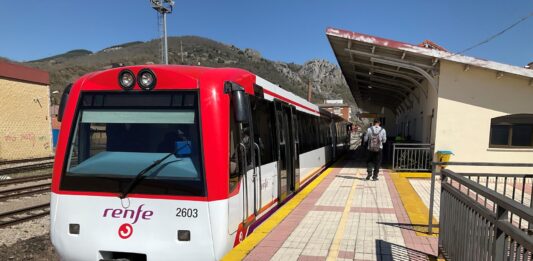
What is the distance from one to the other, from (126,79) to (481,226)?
12.2 ft

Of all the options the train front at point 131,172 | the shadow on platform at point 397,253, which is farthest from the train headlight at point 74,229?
the shadow on platform at point 397,253

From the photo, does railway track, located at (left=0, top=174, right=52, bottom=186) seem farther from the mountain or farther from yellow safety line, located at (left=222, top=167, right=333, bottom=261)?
the mountain

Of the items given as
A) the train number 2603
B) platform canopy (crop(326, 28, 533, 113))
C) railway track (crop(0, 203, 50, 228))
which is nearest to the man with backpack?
platform canopy (crop(326, 28, 533, 113))

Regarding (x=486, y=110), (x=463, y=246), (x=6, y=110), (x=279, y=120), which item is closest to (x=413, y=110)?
(x=486, y=110)

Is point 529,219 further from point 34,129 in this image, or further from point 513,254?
point 34,129

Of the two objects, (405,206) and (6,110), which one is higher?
(6,110)

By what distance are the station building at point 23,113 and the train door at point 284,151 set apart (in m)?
19.3

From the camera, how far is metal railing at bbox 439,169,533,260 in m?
2.12

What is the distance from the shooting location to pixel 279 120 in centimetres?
668

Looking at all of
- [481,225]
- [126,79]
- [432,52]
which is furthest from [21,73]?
[481,225]

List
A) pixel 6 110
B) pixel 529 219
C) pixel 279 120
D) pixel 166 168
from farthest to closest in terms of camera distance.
Result: pixel 6 110
pixel 279 120
pixel 166 168
pixel 529 219

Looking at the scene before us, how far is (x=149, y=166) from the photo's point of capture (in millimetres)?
3627

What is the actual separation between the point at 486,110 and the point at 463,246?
32.5 ft

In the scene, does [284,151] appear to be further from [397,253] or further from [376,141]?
[376,141]
